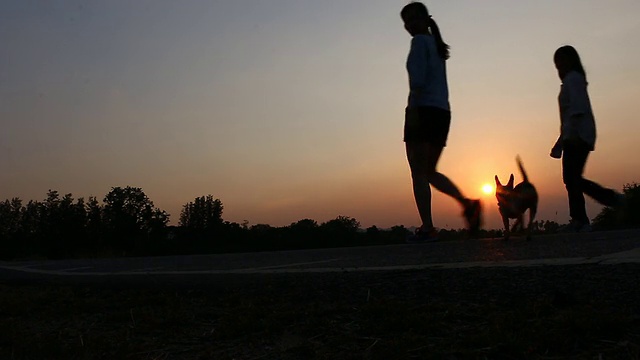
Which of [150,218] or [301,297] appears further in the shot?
[150,218]

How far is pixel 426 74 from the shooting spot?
21.6 feet

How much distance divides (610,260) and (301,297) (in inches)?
73.2

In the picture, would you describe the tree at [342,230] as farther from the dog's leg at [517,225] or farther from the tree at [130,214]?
the tree at [130,214]

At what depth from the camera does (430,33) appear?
6.80 meters

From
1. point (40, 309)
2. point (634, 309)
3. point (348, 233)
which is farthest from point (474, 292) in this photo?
point (348, 233)

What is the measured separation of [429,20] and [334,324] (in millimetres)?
4502

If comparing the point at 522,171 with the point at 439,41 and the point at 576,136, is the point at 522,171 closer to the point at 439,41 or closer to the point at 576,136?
the point at 576,136

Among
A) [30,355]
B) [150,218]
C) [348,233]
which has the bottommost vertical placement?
[30,355]

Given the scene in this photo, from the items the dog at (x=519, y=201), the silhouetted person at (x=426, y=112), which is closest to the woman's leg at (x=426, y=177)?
the silhouetted person at (x=426, y=112)

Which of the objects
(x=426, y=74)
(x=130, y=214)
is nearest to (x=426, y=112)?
(x=426, y=74)

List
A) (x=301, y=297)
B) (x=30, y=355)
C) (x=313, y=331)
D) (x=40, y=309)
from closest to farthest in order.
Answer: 1. (x=313, y=331)
2. (x=30, y=355)
3. (x=301, y=297)
4. (x=40, y=309)

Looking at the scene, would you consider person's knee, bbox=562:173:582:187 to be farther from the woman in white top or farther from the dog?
the dog

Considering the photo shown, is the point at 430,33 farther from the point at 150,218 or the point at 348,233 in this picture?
the point at 150,218

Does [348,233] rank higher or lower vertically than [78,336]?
higher
